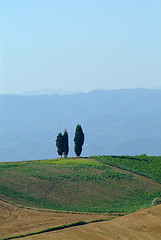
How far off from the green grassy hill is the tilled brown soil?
3.63m

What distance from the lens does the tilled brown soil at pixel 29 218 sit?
1827 inches

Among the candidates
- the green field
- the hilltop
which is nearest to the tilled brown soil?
the hilltop

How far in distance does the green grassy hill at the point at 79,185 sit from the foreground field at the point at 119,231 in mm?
12842

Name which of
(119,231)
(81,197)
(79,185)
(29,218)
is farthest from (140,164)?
(119,231)

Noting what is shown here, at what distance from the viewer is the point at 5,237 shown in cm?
4319

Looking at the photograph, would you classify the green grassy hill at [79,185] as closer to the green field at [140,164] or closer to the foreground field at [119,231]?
the green field at [140,164]

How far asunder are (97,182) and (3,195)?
53.0 feet

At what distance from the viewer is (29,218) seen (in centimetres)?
5181

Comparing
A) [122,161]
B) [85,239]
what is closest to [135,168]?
[122,161]

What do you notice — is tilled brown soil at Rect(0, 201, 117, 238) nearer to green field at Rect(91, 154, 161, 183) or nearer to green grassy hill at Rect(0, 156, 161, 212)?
green grassy hill at Rect(0, 156, 161, 212)

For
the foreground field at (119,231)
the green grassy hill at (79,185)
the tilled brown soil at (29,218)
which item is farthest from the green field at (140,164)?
the foreground field at (119,231)

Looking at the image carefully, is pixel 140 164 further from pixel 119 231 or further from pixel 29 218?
pixel 119 231

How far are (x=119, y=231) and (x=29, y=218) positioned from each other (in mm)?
13619

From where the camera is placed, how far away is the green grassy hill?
61.9 meters
